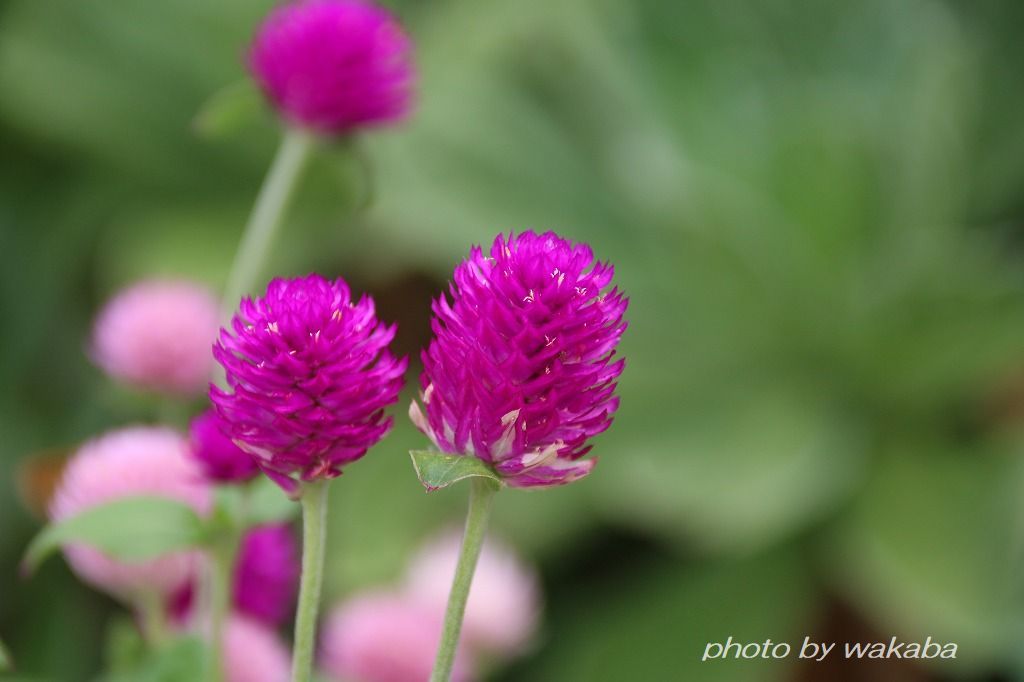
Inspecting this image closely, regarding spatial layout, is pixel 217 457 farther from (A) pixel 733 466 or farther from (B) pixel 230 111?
(A) pixel 733 466

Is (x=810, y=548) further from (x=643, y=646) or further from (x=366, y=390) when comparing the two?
(x=366, y=390)

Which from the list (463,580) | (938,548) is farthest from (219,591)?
(938,548)

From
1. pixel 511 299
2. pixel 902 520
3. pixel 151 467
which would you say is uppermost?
pixel 511 299

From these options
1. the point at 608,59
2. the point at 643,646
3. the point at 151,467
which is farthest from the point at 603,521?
the point at 151,467

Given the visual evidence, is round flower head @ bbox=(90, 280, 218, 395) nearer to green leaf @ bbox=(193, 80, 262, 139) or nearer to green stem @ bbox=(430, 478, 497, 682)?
green leaf @ bbox=(193, 80, 262, 139)

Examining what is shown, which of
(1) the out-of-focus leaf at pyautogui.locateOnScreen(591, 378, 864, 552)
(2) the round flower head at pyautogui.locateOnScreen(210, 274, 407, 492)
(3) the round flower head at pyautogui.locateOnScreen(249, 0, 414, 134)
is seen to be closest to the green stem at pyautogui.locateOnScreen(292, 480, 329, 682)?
(2) the round flower head at pyautogui.locateOnScreen(210, 274, 407, 492)

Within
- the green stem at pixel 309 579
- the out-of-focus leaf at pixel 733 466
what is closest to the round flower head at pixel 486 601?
the green stem at pixel 309 579
